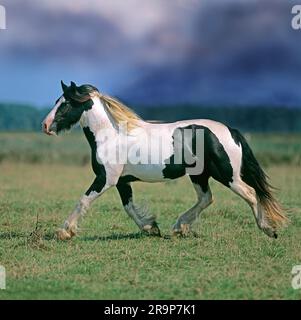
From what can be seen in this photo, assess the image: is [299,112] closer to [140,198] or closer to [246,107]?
[246,107]

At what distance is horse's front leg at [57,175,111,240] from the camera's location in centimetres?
846

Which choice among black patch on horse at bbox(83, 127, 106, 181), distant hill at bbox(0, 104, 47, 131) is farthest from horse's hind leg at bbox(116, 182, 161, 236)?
distant hill at bbox(0, 104, 47, 131)

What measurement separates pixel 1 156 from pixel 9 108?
19.6 m

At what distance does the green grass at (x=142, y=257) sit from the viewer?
6.44 metres

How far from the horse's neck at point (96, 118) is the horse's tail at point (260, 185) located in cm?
156

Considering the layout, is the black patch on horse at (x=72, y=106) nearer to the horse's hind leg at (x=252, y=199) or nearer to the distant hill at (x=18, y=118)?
the horse's hind leg at (x=252, y=199)

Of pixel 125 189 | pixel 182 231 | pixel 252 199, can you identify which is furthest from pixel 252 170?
pixel 125 189

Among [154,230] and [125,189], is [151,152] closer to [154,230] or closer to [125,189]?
[125,189]

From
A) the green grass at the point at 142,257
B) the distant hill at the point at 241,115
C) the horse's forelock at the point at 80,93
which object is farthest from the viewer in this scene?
the distant hill at the point at 241,115

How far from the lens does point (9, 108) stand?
144 feet

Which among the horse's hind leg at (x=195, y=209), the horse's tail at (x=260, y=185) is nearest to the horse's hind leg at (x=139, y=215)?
the horse's hind leg at (x=195, y=209)

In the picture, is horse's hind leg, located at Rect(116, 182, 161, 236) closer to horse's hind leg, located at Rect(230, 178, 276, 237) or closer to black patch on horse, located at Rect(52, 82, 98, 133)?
black patch on horse, located at Rect(52, 82, 98, 133)

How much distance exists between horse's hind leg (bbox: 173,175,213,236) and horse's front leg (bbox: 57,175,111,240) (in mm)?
1102

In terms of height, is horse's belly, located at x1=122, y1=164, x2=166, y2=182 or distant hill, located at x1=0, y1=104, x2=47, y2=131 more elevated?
distant hill, located at x1=0, y1=104, x2=47, y2=131
